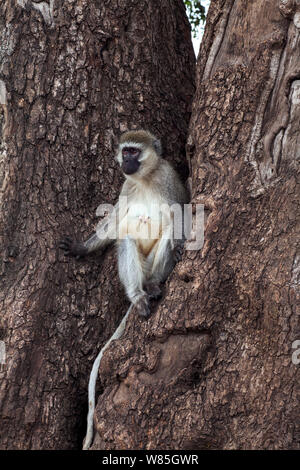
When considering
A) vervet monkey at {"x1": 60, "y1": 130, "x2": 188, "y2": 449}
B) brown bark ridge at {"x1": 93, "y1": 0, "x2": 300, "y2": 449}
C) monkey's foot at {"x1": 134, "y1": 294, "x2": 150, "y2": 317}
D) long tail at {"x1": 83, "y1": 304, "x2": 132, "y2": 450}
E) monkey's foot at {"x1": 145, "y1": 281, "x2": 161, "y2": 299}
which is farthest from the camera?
vervet monkey at {"x1": 60, "y1": 130, "x2": 188, "y2": 449}

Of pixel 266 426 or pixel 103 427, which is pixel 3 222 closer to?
pixel 103 427

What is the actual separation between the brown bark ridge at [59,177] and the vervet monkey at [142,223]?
101mm

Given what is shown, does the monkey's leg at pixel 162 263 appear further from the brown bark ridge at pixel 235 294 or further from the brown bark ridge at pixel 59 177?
the brown bark ridge at pixel 235 294

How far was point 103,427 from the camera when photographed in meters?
3.74

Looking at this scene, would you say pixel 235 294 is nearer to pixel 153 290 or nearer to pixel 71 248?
pixel 153 290

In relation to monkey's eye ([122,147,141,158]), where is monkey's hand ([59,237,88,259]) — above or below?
below

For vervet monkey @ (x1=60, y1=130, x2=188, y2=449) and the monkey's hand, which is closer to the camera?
the monkey's hand

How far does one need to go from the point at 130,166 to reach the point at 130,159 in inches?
2.1

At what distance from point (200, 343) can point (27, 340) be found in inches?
48.6

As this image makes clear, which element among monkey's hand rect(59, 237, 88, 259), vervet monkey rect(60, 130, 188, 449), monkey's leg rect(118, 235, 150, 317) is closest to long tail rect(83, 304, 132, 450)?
vervet monkey rect(60, 130, 188, 449)

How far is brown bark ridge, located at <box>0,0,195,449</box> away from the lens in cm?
413

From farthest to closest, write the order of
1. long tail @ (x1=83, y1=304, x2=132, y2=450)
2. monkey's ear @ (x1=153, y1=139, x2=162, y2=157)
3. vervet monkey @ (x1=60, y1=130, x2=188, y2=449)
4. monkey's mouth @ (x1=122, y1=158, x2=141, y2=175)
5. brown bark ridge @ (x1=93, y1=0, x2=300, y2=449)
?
1. monkey's ear @ (x1=153, y1=139, x2=162, y2=157)
2. monkey's mouth @ (x1=122, y1=158, x2=141, y2=175)
3. vervet monkey @ (x1=60, y1=130, x2=188, y2=449)
4. long tail @ (x1=83, y1=304, x2=132, y2=450)
5. brown bark ridge @ (x1=93, y1=0, x2=300, y2=449)

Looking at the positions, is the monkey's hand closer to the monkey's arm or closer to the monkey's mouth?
the monkey's arm

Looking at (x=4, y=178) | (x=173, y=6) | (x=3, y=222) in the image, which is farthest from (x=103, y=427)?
(x=173, y=6)
